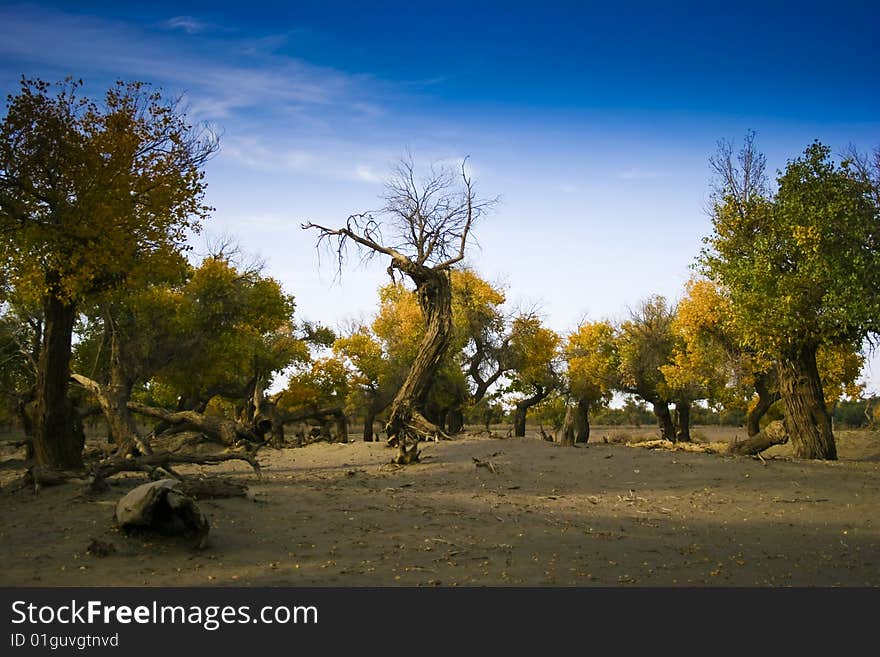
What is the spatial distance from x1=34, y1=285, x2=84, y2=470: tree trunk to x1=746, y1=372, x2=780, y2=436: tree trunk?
72.4 ft

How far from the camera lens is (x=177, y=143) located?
42.7 feet

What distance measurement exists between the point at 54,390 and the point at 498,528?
8377 mm

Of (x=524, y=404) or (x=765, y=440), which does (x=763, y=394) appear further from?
(x=524, y=404)

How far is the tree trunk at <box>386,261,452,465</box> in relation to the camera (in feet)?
58.7

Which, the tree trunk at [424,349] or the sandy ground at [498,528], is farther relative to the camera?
the tree trunk at [424,349]

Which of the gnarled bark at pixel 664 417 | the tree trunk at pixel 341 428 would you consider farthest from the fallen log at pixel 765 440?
the gnarled bark at pixel 664 417

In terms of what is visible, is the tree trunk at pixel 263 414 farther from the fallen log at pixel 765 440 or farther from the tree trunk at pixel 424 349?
the fallen log at pixel 765 440

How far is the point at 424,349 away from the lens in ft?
59.1

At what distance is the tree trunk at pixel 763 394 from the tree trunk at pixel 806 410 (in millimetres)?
7306

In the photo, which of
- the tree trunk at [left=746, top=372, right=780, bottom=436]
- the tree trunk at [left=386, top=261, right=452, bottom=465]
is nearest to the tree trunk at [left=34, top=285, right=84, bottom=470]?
the tree trunk at [left=386, top=261, right=452, bottom=465]

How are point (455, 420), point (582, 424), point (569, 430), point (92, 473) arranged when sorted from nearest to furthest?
point (92, 473)
point (569, 430)
point (455, 420)
point (582, 424)

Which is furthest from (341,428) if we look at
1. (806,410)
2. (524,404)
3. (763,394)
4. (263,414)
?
(763,394)

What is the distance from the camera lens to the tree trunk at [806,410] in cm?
1772
